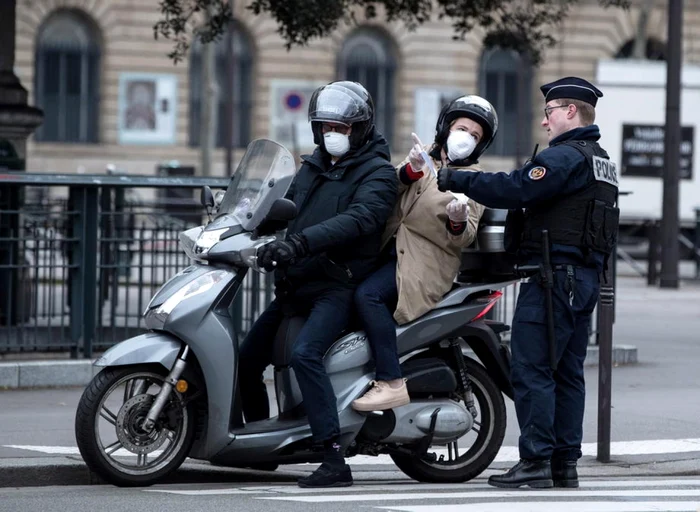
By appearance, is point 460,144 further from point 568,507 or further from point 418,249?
point 568,507

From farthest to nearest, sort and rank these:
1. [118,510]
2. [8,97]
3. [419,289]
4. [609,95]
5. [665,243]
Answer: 1. [609,95]
2. [665,243]
3. [8,97]
4. [419,289]
5. [118,510]

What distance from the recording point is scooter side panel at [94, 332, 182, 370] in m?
6.39

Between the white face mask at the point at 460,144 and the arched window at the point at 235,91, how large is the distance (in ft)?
114

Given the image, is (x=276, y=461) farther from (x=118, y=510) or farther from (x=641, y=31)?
(x=641, y=31)

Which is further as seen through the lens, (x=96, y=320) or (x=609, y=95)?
(x=609, y=95)

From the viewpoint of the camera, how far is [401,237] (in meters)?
6.66

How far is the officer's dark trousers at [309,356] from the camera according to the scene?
6.48m

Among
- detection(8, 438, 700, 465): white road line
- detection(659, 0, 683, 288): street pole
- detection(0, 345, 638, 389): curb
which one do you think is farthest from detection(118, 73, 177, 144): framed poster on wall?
detection(8, 438, 700, 465): white road line

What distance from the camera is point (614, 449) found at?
7.88 meters

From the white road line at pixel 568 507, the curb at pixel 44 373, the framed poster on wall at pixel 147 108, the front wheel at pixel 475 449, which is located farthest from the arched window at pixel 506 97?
the white road line at pixel 568 507

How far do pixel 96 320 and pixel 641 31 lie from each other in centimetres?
3390

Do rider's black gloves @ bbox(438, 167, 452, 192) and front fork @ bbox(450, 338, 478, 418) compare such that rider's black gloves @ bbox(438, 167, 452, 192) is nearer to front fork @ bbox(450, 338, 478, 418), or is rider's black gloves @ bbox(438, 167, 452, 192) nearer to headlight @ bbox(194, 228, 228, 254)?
front fork @ bbox(450, 338, 478, 418)

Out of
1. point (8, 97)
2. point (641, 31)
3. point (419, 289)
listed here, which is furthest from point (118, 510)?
point (641, 31)

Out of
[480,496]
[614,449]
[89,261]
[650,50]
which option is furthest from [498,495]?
[650,50]
